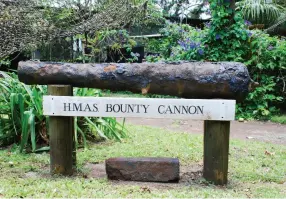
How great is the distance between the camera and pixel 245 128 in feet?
21.7

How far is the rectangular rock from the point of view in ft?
10.9

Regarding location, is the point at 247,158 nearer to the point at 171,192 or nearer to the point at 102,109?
the point at 171,192

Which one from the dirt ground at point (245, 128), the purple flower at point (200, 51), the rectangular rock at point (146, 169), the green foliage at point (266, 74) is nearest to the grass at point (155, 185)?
the rectangular rock at point (146, 169)

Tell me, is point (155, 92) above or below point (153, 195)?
above

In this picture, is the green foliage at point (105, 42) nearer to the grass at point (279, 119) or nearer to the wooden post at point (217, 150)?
the grass at point (279, 119)

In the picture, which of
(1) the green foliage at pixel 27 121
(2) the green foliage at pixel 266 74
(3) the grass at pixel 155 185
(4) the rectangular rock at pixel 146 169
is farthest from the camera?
(2) the green foliage at pixel 266 74

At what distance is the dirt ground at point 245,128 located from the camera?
19.3ft

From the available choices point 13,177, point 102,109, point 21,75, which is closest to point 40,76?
point 21,75

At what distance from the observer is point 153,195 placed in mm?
2875

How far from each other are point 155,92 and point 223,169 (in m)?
0.89

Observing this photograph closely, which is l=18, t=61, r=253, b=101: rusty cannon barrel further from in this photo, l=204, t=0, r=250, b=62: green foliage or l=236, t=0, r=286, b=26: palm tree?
l=236, t=0, r=286, b=26: palm tree

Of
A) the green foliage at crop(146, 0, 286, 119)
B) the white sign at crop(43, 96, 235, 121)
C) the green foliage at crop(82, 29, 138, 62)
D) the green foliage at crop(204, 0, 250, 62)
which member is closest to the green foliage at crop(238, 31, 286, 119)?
the green foliage at crop(146, 0, 286, 119)

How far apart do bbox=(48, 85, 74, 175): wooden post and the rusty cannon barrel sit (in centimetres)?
14

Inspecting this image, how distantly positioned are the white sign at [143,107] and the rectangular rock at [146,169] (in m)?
0.44
